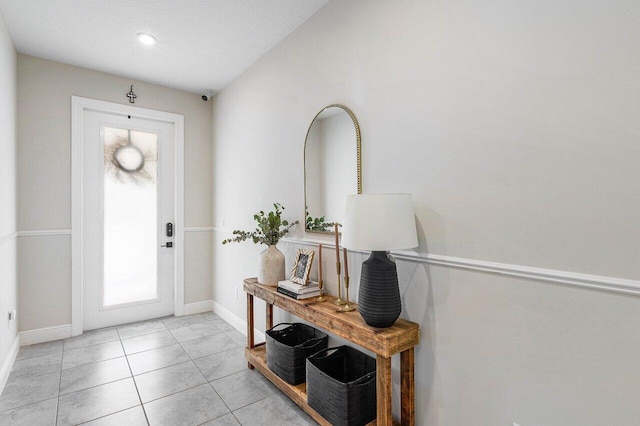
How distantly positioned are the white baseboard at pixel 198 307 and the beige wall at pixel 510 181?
273cm

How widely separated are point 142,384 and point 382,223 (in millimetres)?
2178

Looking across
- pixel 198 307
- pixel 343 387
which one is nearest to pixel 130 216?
pixel 198 307

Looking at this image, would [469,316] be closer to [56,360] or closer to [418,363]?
[418,363]

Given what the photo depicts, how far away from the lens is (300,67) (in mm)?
2521

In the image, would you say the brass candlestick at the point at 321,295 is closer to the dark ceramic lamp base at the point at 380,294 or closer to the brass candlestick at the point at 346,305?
the brass candlestick at the point at 346,305

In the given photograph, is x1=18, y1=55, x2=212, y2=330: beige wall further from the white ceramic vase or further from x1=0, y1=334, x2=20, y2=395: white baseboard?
the white ceramic vase

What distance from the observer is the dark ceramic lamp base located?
5.03 feet

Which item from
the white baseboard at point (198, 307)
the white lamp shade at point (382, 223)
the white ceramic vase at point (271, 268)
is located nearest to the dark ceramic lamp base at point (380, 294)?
the white lamp shade at point (382, 223)

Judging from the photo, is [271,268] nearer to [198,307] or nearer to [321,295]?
[321,295]

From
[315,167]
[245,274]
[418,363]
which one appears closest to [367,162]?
[315,167]

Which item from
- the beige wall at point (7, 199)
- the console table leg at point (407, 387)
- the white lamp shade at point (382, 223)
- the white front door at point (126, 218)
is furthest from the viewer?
the white front door at point (126, 218)

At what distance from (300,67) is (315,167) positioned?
82 centimetres

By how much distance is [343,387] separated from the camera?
1672mm

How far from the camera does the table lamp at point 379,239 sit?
4.82ft
